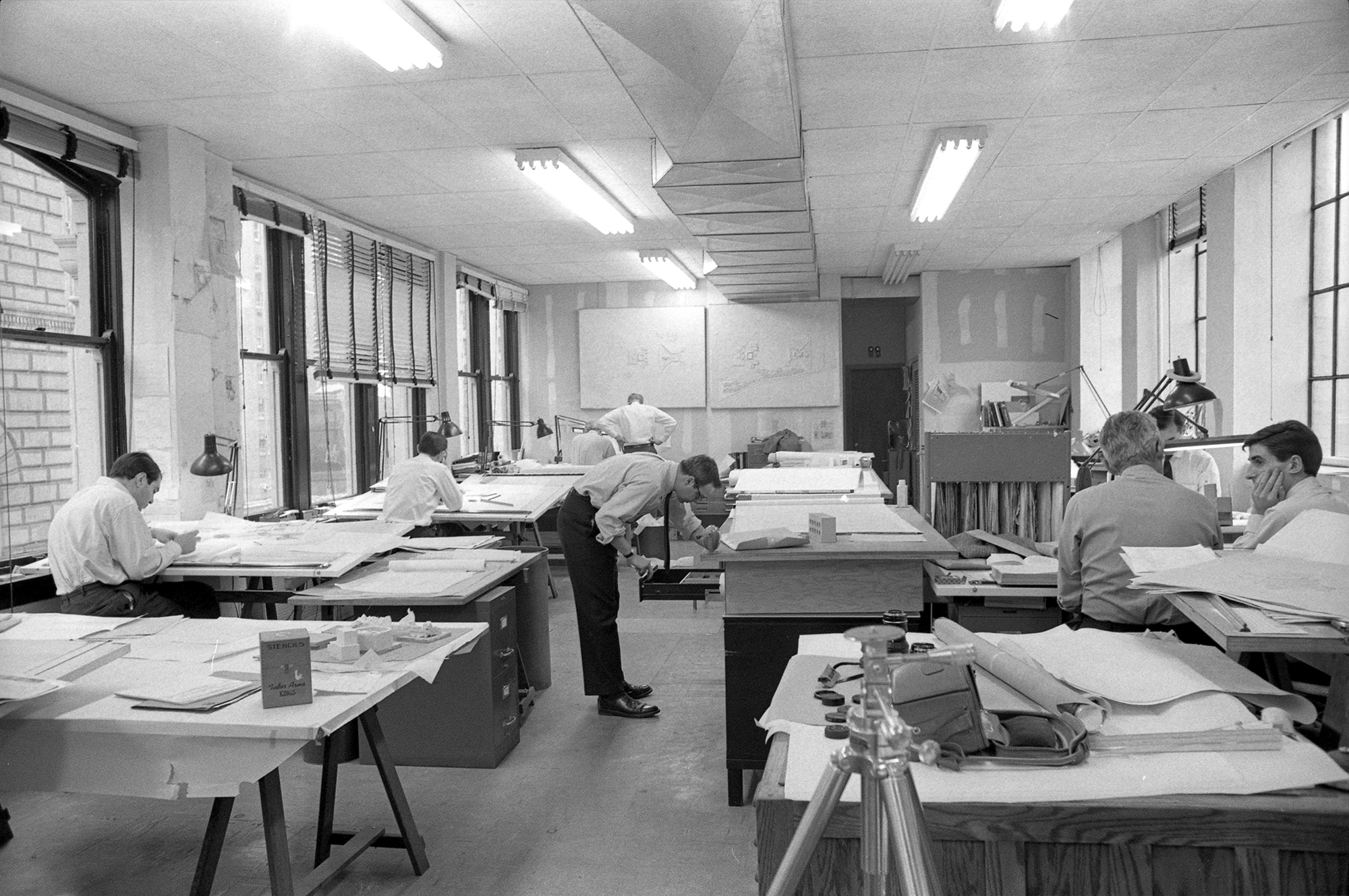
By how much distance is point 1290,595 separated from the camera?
1.78 metres

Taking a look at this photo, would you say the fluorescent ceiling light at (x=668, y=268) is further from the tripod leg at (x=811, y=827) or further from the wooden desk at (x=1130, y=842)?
the tripod leg at (x=811, y=827)

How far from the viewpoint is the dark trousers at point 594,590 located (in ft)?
14.8

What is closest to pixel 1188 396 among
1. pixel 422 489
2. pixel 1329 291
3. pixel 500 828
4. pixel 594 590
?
pixel 1329 291

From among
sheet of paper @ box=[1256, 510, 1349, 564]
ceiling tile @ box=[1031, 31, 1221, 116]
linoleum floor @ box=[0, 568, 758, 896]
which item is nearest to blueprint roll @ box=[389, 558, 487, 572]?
linoleum floor @ box=[0, 568, 758, 896]

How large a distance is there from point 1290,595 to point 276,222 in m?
6.58

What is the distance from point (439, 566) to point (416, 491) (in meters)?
2.21

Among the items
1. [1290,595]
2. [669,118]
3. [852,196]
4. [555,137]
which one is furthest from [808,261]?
[1290,595]

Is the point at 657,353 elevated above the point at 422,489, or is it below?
above

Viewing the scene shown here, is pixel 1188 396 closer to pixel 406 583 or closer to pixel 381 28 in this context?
pixel 406 583

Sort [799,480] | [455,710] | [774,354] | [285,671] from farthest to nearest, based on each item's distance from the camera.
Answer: [774,354]
[799,480]
[455,710]
[285,671]

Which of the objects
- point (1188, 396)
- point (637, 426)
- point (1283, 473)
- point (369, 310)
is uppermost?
point (369, 310)

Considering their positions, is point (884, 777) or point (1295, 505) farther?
point (1295, 505)

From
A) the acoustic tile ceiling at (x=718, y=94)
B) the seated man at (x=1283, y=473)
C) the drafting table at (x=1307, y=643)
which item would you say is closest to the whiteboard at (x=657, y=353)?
the acoustic tile ceiling at (x=718, y=94)

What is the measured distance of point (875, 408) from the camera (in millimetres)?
13711
